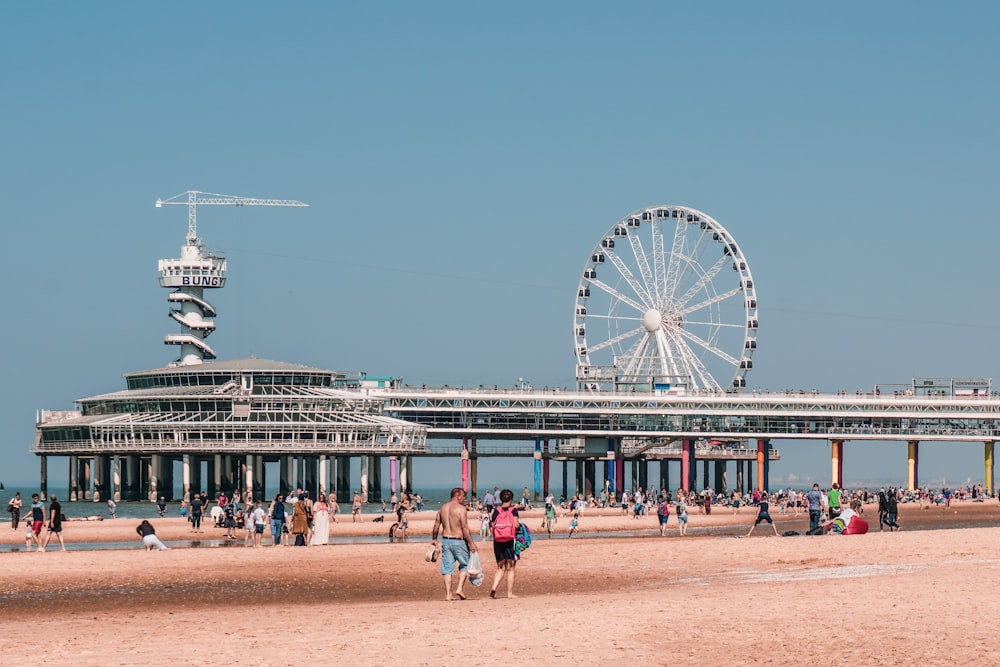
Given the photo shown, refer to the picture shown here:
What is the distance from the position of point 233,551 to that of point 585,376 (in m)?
78.5

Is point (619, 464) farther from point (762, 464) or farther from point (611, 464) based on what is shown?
point (762, 464)

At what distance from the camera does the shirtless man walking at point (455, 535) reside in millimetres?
22531

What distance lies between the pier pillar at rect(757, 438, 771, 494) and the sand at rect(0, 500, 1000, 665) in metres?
80.0

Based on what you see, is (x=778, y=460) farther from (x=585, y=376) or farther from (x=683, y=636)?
(x=683, y=636)

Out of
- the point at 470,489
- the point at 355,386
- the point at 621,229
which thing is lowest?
the point at 470,489

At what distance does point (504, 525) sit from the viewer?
22859 mm

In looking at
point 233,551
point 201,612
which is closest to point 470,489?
point 233,551

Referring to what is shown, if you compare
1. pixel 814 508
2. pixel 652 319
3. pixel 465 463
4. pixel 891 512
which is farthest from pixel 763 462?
pixel 814 508

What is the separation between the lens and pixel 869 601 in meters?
22.1

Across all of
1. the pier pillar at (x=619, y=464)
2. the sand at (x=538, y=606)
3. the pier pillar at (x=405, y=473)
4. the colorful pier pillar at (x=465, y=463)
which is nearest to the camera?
the sand at (x=538, y=606)

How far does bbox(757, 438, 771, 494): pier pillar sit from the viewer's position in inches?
4663

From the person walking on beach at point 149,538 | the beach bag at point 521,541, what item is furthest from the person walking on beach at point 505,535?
the person walking on beach at point 149,538

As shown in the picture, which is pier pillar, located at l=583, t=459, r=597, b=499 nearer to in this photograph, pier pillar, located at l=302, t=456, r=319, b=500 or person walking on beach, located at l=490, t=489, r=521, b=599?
pier pillar, located at l=302, t=456, r=319, b=500

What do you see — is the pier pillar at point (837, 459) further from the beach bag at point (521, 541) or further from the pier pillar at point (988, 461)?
the beach bag at point (521, 541)
